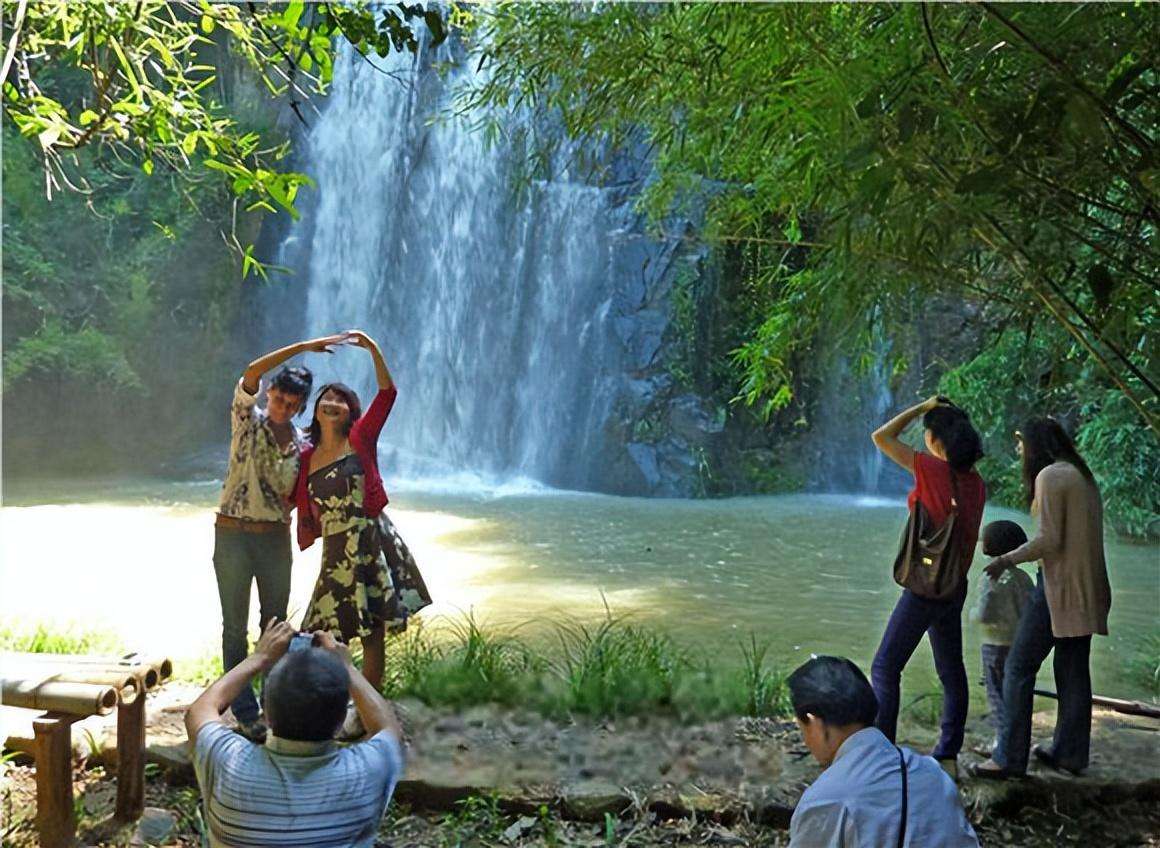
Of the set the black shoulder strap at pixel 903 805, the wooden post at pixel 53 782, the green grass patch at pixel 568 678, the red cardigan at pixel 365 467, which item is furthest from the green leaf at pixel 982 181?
the green grass patch at pixel 568 678

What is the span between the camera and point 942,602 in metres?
3.25

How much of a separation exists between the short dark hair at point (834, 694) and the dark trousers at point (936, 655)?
158 cm

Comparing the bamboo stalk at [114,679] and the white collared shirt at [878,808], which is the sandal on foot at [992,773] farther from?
the bamboo stalk at [114,679]

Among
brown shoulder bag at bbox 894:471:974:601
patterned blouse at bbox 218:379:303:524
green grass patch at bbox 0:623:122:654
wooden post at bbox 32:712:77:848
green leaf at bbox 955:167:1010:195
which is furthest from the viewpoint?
green grass patch at bbox 0:623:122:654

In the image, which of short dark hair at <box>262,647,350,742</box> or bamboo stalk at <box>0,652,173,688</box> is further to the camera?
bamboo stalk at <box>0,652,173,688</box>

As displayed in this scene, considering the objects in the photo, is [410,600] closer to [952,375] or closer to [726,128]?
[726,128]

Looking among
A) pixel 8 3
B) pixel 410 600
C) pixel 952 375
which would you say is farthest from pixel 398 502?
pixel 8 3

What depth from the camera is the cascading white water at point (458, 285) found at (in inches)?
599

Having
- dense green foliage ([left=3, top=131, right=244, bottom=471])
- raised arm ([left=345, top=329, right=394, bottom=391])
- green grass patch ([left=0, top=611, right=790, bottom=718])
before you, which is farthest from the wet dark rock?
dense green foliage ([left=3, top=131, right=244, bottom=471])

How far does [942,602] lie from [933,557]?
0.16 metres

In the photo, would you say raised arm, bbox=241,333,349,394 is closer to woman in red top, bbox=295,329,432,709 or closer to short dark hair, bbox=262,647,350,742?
woman in red top, bbox=295,329,432,709

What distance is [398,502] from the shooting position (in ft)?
41.2

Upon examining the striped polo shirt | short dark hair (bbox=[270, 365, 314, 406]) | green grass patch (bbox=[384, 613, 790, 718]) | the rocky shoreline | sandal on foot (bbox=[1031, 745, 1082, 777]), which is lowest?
the rocky shoreline

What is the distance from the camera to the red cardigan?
3.49 m
